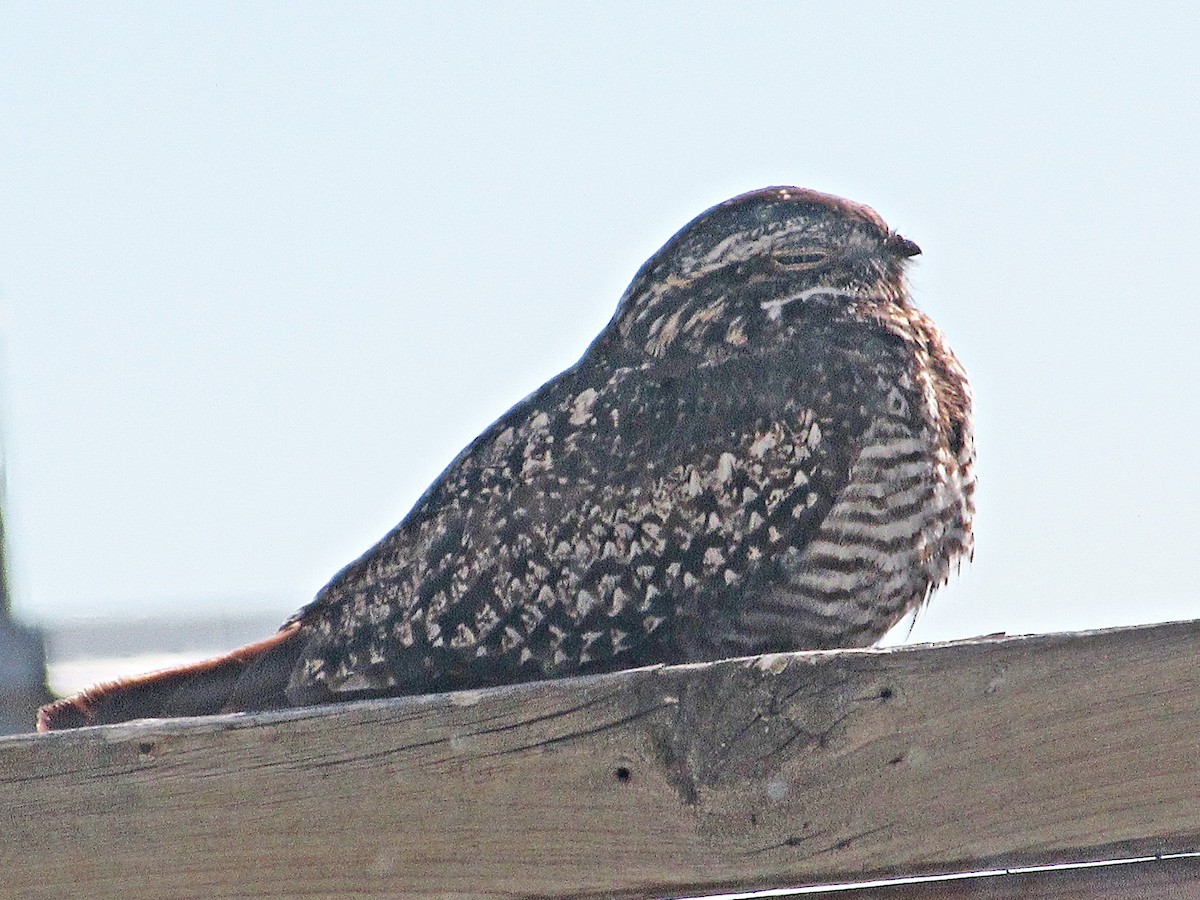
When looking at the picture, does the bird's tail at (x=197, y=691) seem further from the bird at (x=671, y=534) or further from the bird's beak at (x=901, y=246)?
the bird's beak at (x=901, y=246)

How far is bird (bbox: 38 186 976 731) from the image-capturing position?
10.2ft

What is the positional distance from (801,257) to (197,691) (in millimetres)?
1568

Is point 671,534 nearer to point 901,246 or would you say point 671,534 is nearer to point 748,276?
point 748,276

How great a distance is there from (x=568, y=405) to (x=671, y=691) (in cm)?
135

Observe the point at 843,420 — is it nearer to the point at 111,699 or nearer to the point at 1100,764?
the point at 1100,764

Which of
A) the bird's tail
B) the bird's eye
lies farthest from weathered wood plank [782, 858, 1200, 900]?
the bird's eye

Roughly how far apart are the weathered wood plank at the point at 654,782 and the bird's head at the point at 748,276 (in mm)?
1411

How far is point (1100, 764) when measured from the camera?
80.2 inches

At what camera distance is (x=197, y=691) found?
315 cm

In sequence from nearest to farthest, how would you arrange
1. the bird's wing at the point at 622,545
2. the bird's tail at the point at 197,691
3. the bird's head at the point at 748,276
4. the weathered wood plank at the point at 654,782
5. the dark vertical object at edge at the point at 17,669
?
the weathered wood plank at the point at 654,782 < the bird's tail at the point at 197,691 < the bird's wing at the point at 622,545 < the bird's head at the point at 748,276 < the dark vertical object at edge at the point at 17,669

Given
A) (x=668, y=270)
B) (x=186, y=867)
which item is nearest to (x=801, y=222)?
(x=668, y=270)

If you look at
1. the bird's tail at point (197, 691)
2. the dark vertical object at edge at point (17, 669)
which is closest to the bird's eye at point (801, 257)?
the bird's tail at point (197, 691)

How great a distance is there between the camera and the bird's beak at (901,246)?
365 centimetres

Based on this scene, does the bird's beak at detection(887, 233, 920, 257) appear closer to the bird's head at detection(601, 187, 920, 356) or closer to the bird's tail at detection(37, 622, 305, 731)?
the bird's head at detection(601, 187, 920, 356)
